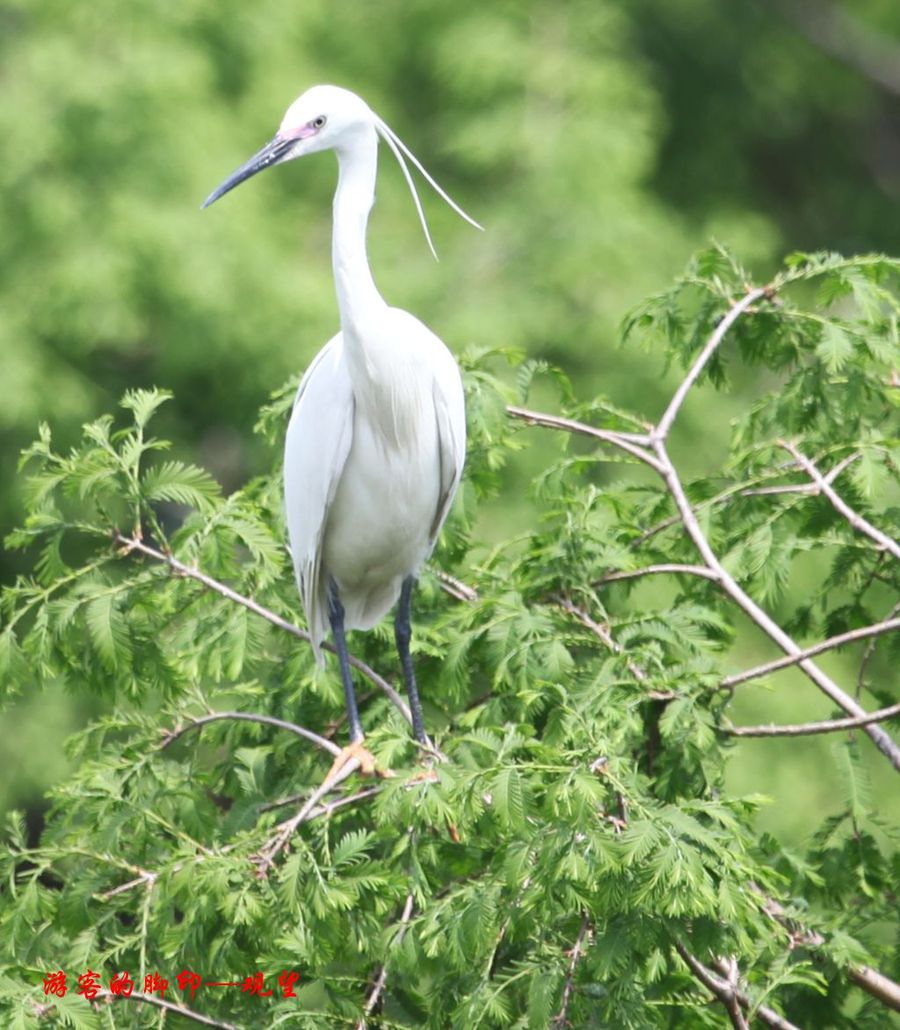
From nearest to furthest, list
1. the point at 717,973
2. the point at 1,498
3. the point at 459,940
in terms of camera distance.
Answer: the point at 459,940
the point at 717,973
the point at 1,498

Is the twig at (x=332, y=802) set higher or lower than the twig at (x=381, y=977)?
higher

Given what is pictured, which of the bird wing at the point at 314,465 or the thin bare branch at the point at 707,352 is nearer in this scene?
the thin bare branch at the point at 707,352

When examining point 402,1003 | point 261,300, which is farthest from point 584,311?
point 402,1003

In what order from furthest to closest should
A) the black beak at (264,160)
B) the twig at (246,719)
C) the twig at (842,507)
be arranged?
1. the black beak at (264,160)
2. the twig at (842,507)
3. the twig at (246,719)

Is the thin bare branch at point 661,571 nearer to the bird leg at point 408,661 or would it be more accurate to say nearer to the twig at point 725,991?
the bird leg at point 408,661

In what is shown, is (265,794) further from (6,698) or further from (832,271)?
(832,271)

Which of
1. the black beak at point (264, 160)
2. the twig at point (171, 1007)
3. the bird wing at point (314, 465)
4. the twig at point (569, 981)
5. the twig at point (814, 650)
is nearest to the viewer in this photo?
the twig at point (569, 981)

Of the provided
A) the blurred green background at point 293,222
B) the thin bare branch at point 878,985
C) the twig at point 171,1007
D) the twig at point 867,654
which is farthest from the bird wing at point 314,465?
the blurred green background at point 293,222

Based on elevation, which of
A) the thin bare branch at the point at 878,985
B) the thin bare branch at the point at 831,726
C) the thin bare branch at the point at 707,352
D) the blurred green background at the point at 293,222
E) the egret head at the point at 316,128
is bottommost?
the blurred green background at the point at 293,222

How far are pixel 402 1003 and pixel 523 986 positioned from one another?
438 mm

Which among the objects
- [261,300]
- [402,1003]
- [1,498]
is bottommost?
[1,498]

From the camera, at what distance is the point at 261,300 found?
9.63m

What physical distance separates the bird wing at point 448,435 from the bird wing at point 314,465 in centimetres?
19

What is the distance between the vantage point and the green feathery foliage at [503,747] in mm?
2502
